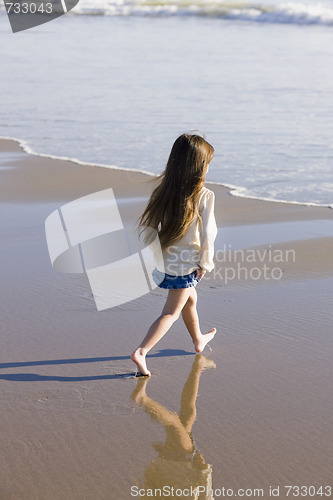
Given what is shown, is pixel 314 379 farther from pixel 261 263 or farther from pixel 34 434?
pixel 261 263

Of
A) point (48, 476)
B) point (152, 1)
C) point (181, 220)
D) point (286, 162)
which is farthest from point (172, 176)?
point (152, 1)

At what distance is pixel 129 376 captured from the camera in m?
3.76

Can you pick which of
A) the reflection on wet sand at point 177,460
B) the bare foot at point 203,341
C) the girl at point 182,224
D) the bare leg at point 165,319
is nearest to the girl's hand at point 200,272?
the girl at point 182,224

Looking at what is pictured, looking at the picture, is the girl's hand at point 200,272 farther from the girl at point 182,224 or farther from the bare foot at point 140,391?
the bare foot at point 140,391

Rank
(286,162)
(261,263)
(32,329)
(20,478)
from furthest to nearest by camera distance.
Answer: (286,162) < (261,263) < (32,329) < (20,478)

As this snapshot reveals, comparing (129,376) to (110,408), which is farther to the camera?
(129,376)

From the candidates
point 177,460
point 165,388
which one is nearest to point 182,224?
point 165,388

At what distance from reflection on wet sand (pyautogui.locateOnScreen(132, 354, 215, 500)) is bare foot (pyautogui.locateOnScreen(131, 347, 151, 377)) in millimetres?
123

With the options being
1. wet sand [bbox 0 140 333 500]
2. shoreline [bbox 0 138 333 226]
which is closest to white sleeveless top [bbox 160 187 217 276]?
wet sand [bbox 0 140 333 500]

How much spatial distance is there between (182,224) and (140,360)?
73 centimetres

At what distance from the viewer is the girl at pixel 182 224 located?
3693mm

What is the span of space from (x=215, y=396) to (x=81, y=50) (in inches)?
716

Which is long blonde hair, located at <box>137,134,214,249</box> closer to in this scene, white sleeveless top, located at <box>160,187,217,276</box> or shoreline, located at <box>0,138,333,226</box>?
white sleeveless top, located at <box>160,187,217,276</box>

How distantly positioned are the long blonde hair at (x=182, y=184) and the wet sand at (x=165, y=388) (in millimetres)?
761
